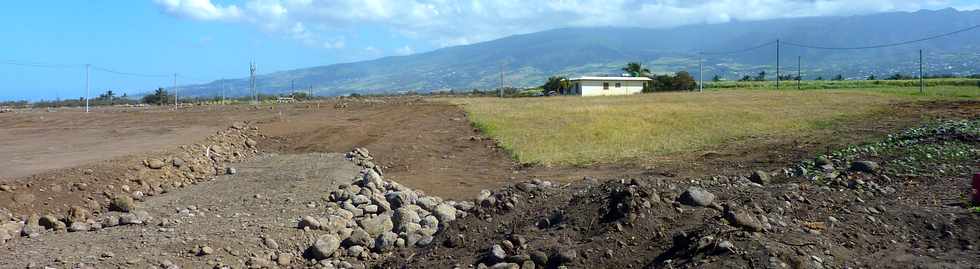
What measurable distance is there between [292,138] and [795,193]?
20.3 meters

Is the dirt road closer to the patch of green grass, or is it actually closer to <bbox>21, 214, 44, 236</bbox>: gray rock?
<bbox>21, 214, 44, 236</bbox>: gray rock

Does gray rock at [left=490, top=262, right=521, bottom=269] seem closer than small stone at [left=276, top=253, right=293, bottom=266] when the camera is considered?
Yes

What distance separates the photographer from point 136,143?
20641 mm

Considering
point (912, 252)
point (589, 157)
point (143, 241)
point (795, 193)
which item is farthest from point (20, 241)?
point (589, 157)

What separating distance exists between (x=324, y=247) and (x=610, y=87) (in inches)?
3140

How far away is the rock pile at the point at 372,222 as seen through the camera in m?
9.84

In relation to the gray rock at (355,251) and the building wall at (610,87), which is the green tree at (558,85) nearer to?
the building wall at (610,87)

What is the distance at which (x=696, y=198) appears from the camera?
8.27m

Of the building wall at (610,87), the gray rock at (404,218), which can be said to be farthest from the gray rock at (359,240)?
the building wall at (610,87)

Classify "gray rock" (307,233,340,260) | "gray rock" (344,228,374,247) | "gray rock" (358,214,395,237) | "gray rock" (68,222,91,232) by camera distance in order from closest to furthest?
"gray rock" (307,233,340,260)
"gray rock" (344,228,374,247)
"gray rock" (68,222,91,232)
"gray rock" (358,214,395,237)

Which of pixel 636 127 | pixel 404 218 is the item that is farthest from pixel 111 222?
pixel 636 127

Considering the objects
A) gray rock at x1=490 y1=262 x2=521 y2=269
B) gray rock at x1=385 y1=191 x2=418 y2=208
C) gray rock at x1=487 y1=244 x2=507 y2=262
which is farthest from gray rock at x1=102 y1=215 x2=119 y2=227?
gray rock at x1=490 y1=262 x2=521 y2=269

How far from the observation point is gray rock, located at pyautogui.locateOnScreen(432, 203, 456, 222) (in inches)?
423

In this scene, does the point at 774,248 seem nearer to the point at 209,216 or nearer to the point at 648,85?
the point at 209,216
